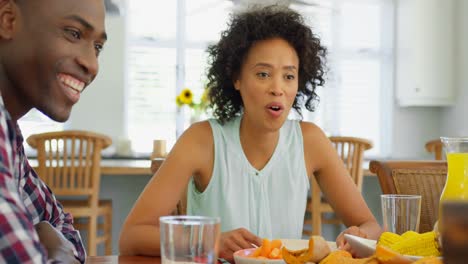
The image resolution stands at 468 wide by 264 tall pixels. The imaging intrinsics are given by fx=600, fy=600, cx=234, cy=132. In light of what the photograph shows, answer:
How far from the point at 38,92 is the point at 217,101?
0.97m

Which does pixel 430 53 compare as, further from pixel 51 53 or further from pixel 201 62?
pixel 51 53

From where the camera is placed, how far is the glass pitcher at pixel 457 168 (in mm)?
933

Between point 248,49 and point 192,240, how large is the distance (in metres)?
1.07

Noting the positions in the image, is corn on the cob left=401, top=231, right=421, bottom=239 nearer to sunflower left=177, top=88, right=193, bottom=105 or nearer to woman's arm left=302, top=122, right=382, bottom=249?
woman's arm left=302, top=122, right=382, bottom=249

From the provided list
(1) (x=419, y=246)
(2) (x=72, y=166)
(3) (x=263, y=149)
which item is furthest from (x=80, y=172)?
(1) (x=419, y=246)

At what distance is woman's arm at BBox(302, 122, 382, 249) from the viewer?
1.59 m

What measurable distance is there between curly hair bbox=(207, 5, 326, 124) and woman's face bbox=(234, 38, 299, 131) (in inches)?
1.2

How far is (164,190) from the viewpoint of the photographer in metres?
1.47

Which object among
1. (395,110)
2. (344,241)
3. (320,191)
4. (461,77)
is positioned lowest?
(320,191)

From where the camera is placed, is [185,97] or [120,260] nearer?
[120,260]

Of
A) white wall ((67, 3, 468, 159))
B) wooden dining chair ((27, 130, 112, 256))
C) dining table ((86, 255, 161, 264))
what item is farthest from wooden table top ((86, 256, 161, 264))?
white wall ((67, 3, 468, 159))

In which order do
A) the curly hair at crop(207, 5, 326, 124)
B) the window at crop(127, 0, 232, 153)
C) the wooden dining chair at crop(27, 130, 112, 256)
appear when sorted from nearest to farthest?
the curly hair at crop(207, 5, 326, 124)
the wooden dining chair at crop(27, 130, 112, 256)
the window at crop(127, 0, 232, 153)

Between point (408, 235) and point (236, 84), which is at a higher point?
point (236, 84)

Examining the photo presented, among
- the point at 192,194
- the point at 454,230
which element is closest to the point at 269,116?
the point at 192,194
